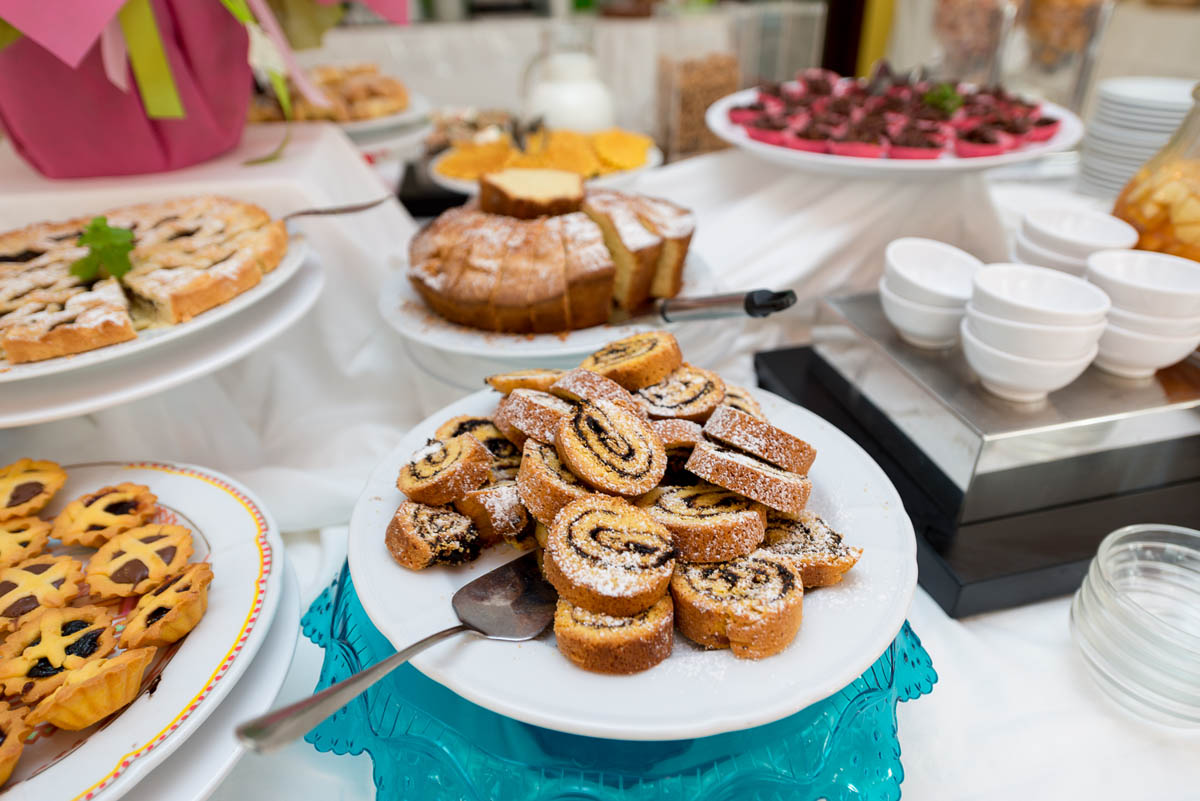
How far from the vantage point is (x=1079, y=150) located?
201 centimetres

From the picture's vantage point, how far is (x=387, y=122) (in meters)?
1.74

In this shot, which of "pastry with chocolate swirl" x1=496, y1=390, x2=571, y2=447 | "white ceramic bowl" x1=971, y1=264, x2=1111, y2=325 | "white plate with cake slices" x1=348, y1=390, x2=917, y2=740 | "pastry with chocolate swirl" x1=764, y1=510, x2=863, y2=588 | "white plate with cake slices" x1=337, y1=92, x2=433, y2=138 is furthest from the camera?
"white plate with cake slices" x1=337, y1=92, x2=433, y2=138

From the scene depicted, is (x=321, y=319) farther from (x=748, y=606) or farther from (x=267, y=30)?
(x=748, y=606)

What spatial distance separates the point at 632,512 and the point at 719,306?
17.8 inches

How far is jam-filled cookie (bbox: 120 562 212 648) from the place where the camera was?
605 millimetres

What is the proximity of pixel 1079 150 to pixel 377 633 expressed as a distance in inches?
90.4

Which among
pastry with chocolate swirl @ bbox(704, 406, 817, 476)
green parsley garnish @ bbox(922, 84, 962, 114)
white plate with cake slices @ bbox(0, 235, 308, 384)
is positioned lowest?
pastry with chocolate swirl @ bbox(704, 406, 817, 476)

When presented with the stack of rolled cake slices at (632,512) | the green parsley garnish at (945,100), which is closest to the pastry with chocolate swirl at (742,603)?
the stack of rolled cake slices at (632,512)

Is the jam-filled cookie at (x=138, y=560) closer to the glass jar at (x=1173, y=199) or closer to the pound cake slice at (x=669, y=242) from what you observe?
the pound cake slice at (x=669, y=242)

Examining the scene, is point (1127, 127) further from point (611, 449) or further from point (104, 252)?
point (104, 252)

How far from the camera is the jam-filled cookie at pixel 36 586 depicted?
645mm

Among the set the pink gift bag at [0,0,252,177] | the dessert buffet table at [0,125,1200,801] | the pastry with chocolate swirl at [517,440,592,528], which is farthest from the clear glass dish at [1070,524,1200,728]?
the pink gift bag at [0,0,252,177]

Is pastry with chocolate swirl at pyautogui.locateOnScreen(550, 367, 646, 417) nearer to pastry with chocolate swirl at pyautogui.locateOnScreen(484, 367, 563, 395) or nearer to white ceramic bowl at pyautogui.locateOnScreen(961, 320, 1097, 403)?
pastry with chocolate swirl at pyautogui.locateOnScreen(484, 367, 563, 395)

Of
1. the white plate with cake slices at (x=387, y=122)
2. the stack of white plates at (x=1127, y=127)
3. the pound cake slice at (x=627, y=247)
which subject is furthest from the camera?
the white plate with cake slices at (x=387, y=122)
